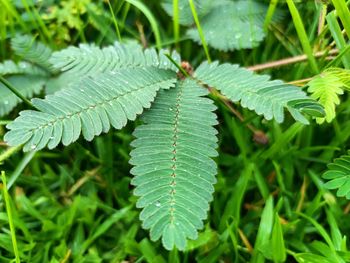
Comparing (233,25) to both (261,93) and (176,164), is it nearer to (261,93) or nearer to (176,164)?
(261,93)

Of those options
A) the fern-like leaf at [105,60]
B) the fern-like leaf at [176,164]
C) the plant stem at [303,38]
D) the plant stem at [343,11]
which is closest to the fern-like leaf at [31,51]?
the fern-like leaf at [105,60]

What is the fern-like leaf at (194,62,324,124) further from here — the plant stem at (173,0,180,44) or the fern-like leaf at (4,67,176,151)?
the plant stem at (173,0,180,44)

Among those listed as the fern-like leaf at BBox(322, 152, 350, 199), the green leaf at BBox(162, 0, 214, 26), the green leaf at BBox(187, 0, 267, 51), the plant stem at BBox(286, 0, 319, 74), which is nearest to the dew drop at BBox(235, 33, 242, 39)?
the green leaf at BBox(187, 0, 267, 51)

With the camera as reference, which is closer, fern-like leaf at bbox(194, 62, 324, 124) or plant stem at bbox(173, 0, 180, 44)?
fern-like leaf at bbox(194, 62, 324, 124)

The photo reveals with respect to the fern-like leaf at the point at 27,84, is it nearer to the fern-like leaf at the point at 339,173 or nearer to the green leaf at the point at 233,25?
the green leaf at the point at 233,25

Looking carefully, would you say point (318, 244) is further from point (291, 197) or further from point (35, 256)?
point (35, 256)

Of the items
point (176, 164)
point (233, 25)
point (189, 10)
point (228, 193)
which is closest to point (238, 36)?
point (233, 25)
